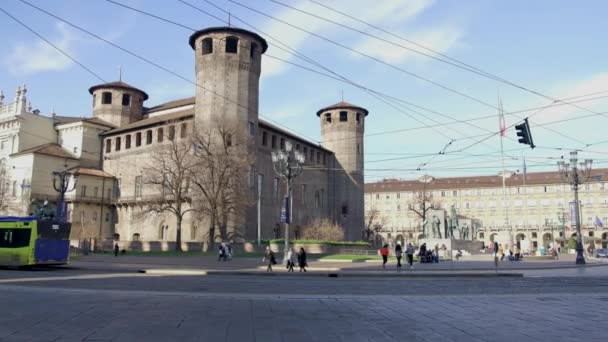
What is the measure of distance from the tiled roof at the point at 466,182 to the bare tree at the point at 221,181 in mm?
60752

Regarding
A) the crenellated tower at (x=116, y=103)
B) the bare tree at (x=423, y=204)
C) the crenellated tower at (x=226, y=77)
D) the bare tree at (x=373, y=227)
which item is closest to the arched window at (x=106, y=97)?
the crenellated tower at (x=116, y=103)

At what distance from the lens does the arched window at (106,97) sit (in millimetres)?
65438

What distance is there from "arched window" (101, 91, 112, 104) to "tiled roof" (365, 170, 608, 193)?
5810 centimetres

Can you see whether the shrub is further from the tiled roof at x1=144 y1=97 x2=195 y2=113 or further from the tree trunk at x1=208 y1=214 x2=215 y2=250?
the tiled roof at x1=144 y1=97 x2=195 y2=113

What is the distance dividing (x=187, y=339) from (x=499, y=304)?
6601 millimetres

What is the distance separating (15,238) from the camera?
21359 mm

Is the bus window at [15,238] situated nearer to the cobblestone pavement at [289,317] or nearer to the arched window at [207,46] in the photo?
the cobblestone pavement at [289,317]

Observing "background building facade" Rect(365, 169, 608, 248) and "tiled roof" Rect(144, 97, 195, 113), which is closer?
"tiled roof" Rect(144, 97, 195, 113)

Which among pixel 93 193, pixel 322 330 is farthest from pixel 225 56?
pixel 322 330

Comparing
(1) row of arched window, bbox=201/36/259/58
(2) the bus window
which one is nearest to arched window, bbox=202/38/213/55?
(1) row of arched window, bbox=201/36/259/58

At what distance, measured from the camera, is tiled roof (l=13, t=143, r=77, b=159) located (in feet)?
187

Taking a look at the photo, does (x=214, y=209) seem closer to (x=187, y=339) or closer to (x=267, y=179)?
(x=267, y=179)

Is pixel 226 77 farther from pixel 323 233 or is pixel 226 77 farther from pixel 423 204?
pixel 423 204

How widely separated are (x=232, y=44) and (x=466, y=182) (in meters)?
63.7
